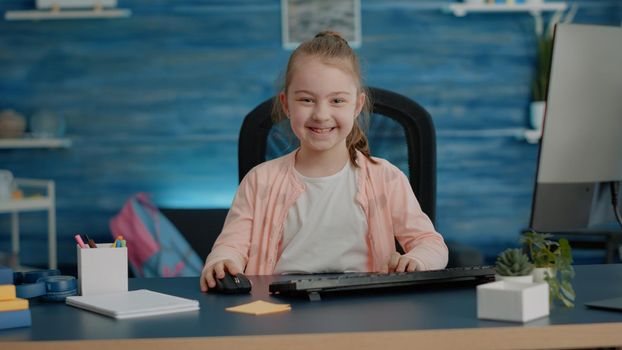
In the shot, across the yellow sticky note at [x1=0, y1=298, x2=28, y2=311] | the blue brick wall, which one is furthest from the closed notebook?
the blue brick wall

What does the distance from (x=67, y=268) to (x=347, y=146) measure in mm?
3142

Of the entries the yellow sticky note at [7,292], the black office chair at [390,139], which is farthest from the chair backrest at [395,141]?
the yellow sticky note at [7,292]

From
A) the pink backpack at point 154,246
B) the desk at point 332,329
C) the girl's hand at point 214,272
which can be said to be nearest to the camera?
the desk at point 332,329

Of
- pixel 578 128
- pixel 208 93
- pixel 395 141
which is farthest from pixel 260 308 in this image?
pixel 208 93

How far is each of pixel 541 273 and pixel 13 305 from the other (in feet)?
2.35

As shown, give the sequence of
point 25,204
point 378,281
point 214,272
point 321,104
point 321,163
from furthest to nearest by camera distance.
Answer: point 25,204
point 321,163
point 321,104
point 214,272
point 378,281

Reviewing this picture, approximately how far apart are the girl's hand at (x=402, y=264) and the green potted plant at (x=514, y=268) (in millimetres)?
328

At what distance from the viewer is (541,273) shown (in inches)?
47.0

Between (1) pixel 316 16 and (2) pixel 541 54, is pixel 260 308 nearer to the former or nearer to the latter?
(1) pixel 316 16

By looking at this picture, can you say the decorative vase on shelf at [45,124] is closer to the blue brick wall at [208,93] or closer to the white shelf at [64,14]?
the blue brick wall at [208,93]

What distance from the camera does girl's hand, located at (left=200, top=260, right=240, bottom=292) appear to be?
1394mm

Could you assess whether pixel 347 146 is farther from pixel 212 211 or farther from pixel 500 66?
pixel 500 66

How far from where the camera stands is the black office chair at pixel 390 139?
203 cm

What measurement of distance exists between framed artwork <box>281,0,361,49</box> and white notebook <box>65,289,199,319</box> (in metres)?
3.49
